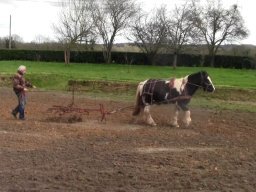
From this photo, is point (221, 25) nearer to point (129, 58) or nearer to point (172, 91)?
point (129, 58)

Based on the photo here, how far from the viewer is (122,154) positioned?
1043cm

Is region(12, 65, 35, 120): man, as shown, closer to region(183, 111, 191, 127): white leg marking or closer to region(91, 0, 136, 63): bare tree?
region(183, 111, 191, 127): white leg marking

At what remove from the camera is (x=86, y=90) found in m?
27.7

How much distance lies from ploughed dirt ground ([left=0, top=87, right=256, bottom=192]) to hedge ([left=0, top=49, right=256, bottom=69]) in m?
42.0

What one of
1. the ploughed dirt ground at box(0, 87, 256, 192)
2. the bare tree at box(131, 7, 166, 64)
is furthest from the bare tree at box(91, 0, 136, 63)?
the ploughed dirt ground at box(0, 87, 256, 192)

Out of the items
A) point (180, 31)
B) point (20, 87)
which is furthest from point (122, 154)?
point (180, 31)

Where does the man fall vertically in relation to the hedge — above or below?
above

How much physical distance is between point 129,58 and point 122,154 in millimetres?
48679

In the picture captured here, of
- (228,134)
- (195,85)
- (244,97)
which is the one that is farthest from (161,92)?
(244,97)

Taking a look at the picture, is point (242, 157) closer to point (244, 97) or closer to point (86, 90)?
point (244, 97)

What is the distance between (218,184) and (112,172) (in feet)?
5.94

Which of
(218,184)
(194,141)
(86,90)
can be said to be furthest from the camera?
(86,90)

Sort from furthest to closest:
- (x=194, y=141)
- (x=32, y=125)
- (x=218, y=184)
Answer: (x=32, y=125) < (x=194, y=141) < (x=218, y=184)

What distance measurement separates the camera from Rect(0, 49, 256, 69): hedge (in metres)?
58.7
